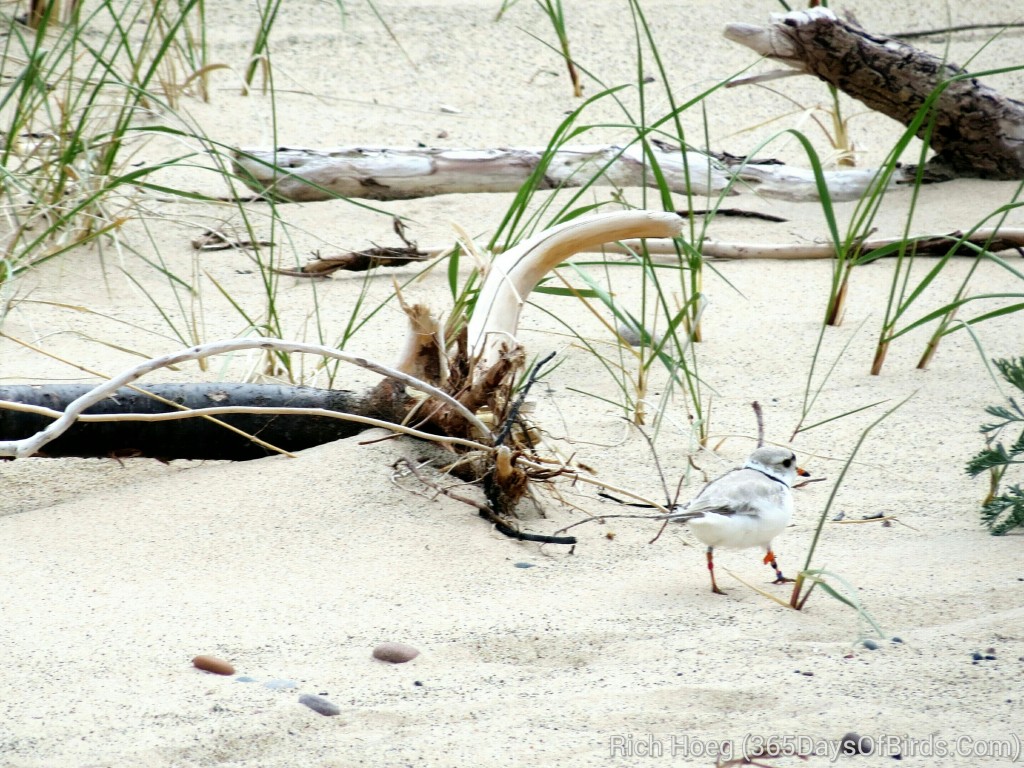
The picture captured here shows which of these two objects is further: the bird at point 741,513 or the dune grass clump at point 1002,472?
the dune grass clump at point 1002,472

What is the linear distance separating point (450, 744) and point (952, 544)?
4.23 ft

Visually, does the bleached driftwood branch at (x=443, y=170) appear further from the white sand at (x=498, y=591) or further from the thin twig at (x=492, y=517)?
the thin twig at (x=492, y=517)

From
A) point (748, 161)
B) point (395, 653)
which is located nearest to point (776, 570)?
point (395, 653)

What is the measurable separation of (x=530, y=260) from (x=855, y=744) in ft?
5.26

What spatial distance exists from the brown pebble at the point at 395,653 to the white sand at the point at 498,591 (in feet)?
0.07

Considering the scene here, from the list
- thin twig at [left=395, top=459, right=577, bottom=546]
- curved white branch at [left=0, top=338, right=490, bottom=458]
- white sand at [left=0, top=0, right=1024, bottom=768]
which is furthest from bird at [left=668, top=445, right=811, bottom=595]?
curved white branch at [left=0, top=338, right=490, bottom=458]

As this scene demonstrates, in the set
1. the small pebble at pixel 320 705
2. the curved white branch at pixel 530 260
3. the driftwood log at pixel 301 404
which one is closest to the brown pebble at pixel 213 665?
the small pebble at pixel 320 705

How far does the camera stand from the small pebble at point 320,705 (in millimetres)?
1810

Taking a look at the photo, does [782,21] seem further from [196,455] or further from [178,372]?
[196,455]

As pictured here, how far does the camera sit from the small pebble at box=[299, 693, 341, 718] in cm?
181

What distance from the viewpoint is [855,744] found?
1.74 m

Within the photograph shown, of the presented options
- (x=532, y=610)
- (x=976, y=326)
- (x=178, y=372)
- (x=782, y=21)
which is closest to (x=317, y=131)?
(x=782, y=21)

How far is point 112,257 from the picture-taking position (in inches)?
171

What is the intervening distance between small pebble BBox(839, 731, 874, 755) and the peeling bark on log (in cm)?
336
